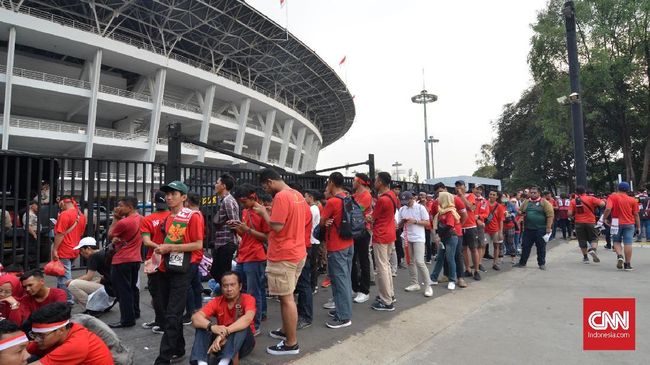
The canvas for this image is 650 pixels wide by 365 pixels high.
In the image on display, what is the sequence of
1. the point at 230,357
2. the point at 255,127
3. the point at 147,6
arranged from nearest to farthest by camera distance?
the point at 230,357 → the point at 147,6 → the point at 255,127

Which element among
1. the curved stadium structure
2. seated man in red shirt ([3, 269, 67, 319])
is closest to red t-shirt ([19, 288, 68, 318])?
seated man in red shirt ([3, 269, 67, 319])

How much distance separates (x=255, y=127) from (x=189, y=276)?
39597mm

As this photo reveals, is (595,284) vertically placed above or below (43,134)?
below

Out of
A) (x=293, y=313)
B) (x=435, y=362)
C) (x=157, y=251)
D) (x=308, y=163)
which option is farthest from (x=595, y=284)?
(x=308, y=163)

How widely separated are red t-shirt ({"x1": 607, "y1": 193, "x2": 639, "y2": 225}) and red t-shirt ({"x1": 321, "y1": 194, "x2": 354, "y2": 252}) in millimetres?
6772

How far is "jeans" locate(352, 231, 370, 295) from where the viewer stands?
5.40 m

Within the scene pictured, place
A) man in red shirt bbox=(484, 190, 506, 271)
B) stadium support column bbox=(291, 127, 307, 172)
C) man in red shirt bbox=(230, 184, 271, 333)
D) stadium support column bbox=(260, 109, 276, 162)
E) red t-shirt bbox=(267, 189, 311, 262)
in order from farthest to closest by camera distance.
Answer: stadium support column bbox=(291, 127, 307, 172), stadium support column bbox=(260, 109, 276, 162), man in red shirt bbox=(484, 190, 506, 271), man in red shirt bbox=(230, 184, 271, 333), red t-shirt bbox=(267, 189, 311, 262)

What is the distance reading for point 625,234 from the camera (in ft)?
24.8

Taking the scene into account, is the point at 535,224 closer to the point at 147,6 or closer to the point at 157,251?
the point at 157,251

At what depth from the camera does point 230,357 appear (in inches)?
121

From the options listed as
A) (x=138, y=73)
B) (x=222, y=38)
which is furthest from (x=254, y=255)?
(x=222, y=38)

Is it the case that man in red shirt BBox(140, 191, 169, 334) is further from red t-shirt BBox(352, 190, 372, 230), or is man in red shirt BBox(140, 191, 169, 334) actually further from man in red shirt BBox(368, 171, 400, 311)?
man in red shirt BBox(368, 171, 400, 311)

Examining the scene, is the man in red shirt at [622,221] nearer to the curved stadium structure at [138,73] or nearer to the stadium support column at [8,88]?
the curved stadium structure at [138,73]

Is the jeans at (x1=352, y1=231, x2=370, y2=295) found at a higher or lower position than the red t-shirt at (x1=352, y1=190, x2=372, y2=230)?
lower
